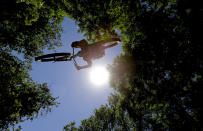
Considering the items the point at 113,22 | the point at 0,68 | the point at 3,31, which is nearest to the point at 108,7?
the point at 113,22

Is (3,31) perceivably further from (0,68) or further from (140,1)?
(140,1)

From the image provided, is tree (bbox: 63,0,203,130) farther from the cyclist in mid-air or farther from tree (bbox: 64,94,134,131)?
tree (bbox: 64,94,134,131)

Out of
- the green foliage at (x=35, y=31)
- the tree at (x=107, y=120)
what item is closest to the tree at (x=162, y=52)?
the green foliage at (x=35, y=31)

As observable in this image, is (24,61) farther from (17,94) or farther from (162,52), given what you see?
(162,52)

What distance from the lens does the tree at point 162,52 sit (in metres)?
4.62

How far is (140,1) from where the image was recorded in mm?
7461

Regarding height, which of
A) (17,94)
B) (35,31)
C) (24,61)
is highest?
(35,31)

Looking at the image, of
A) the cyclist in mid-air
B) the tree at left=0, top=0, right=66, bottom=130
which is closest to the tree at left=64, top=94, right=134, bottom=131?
the tree at left=0, top=0, right=66, bottom=130

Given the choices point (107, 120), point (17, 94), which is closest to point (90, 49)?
point (17, 94)

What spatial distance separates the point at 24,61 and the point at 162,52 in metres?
15.1

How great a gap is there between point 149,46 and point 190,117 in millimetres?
4357

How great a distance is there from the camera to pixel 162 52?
6055mm

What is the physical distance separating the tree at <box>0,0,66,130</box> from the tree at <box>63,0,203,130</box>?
475cm

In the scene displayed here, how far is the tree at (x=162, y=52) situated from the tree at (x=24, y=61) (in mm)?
4746
